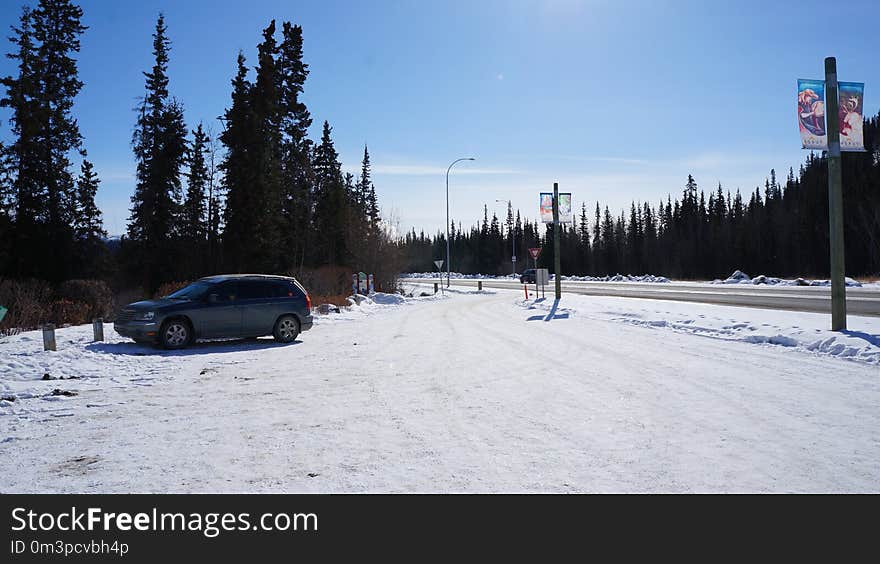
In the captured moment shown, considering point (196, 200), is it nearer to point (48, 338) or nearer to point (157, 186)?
point (157, 186)

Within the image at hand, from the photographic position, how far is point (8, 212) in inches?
1318

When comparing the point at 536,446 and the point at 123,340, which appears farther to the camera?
the point at 123,340

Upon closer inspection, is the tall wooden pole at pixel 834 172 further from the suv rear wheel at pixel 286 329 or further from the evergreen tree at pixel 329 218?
the evergreen tree at pixel 329 218

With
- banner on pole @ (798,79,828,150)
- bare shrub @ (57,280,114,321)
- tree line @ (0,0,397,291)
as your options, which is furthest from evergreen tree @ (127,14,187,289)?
banner on pole @ (798,79,828,150)

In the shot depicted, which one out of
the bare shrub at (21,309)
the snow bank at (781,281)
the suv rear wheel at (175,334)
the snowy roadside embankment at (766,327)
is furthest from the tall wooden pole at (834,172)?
the snow bank at (781,281)

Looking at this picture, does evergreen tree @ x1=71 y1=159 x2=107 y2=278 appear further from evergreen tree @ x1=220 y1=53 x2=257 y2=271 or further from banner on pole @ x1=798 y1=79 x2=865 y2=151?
banner on pole @ x1=798 y1=79 x2=865 y2=151

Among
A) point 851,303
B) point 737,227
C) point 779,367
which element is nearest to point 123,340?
point 779,367

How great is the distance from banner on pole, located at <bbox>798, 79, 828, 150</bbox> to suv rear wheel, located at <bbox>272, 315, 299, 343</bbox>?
1327 cm

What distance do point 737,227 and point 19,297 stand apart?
3941 inches

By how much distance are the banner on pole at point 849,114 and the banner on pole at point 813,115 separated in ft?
1.37

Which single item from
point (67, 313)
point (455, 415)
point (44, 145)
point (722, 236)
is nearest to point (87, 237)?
point (44, 145)

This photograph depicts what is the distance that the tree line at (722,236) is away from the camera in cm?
7081
